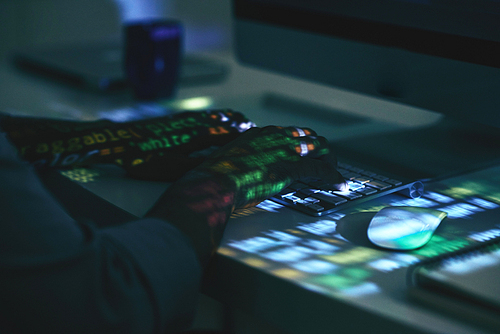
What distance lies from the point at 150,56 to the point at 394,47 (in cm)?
53

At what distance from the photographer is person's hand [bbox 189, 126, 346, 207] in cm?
56

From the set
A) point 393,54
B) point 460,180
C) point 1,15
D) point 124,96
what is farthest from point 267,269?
point 1,15

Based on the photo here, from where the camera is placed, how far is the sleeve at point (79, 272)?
0.38 m

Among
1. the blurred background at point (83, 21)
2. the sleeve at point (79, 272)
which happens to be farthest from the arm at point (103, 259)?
the blurred background at point (83, 21)

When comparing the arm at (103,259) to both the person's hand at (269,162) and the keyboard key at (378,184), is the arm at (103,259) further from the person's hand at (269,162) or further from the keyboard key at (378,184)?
the keyboard key at (378,184)

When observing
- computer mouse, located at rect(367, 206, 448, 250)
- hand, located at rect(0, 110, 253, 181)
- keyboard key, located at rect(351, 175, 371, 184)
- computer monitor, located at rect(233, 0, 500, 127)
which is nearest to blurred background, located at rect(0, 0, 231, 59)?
computer monitor, located at rect(233, 0, 500, 127)

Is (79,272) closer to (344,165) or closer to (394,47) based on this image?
(344,165)

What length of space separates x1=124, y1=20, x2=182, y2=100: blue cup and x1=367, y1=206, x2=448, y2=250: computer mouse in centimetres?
70

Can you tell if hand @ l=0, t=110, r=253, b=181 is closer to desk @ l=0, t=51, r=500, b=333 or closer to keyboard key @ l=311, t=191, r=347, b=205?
desk @ l=0, t=51, r=500, b=333

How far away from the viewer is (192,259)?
447mm

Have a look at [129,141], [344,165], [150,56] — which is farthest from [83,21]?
[344,165]

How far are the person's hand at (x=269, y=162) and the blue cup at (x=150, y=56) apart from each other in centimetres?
50

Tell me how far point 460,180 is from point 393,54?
23 cm

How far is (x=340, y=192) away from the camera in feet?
1.97
